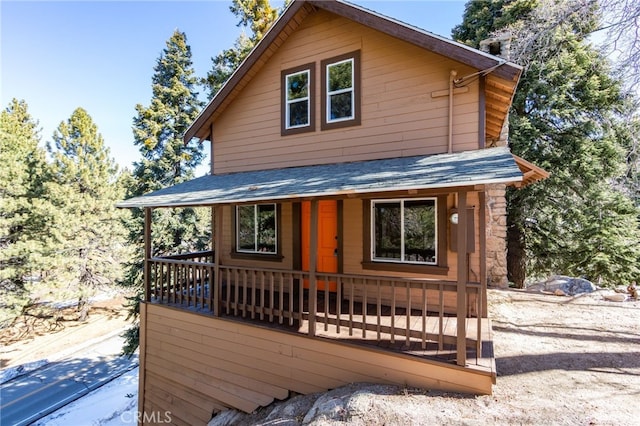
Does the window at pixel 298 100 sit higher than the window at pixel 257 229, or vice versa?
the window at pixel 298 100

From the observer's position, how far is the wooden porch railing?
412 centimetres

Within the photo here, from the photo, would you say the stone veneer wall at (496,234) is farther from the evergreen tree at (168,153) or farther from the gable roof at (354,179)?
the evergreen tree at (168,153)

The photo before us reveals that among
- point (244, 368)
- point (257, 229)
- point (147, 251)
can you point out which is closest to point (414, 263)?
point (244, 368)

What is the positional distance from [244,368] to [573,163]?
514 inches

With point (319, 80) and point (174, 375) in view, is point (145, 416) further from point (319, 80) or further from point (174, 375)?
point (319, 80)

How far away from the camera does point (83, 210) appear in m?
17.8

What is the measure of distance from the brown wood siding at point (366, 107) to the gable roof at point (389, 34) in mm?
262

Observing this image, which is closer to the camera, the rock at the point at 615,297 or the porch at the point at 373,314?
the porch at the point at 373,314

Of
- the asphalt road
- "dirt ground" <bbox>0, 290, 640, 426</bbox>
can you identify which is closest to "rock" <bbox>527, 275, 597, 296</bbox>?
"dirt ground" <bbox>0, 290, 640, 426</bbox>

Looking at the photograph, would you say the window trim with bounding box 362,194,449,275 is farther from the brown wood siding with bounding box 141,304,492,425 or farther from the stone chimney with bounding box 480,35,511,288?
the stone chimney with bounding box 480,35,511,288

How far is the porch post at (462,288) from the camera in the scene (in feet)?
12.2

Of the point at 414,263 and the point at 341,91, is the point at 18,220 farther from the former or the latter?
the point at 414,263

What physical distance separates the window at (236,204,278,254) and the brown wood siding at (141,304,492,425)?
223cm

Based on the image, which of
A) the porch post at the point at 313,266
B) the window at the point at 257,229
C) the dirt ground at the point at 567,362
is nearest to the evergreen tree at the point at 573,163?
the dirt ground at the point at 567,362
